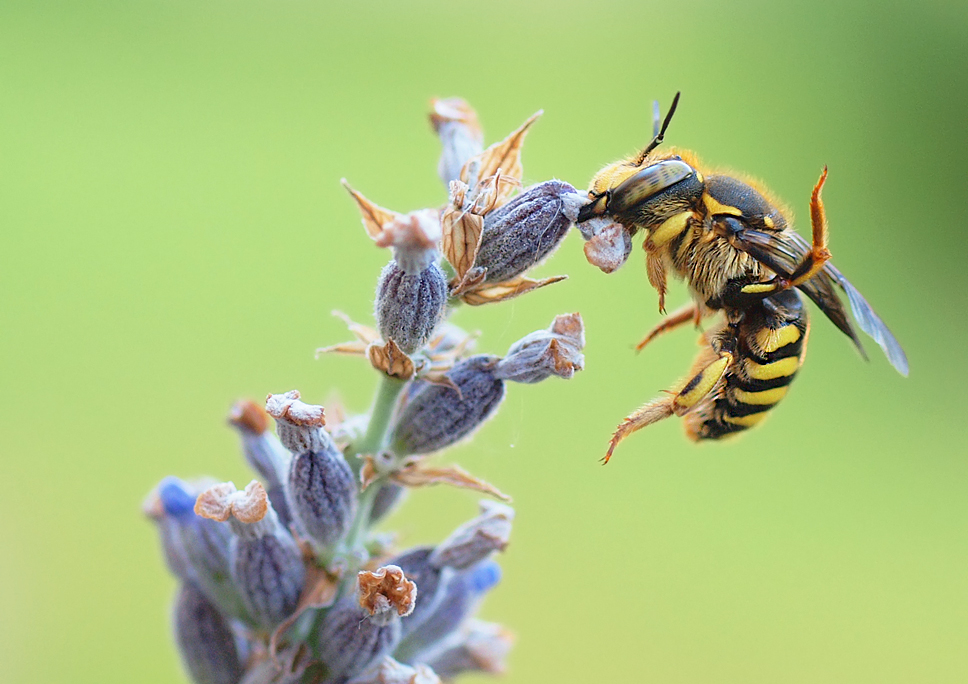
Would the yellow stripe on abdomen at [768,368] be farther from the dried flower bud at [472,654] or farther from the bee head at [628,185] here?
the dried flower bud at [472,654]

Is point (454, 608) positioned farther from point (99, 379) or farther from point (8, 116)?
point (8, 116)

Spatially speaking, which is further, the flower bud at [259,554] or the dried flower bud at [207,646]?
the dried flower bud at [207,646]

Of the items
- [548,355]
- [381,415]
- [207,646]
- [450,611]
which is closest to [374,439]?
[381,415]

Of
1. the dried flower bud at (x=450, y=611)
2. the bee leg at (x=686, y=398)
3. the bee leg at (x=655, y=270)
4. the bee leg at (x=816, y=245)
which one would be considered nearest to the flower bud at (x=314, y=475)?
the dried flower bud at (x=450, y=611)

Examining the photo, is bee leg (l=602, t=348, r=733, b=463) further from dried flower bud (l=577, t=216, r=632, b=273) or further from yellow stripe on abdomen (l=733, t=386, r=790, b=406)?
dried flower bud (l=577, t=216, r=632, b=273)

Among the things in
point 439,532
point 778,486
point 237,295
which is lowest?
point 778,486

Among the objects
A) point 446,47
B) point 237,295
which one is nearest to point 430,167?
point 446,47

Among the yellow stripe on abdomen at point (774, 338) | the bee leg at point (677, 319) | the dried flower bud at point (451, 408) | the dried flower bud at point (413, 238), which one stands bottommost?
the yellow stripe on abdomen at point (774, 338)

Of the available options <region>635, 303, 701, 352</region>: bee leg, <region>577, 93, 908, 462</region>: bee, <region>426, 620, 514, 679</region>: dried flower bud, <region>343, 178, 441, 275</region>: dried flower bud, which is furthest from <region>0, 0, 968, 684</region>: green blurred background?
<region>343, 178, 441, 275</region>: dried flower bud
